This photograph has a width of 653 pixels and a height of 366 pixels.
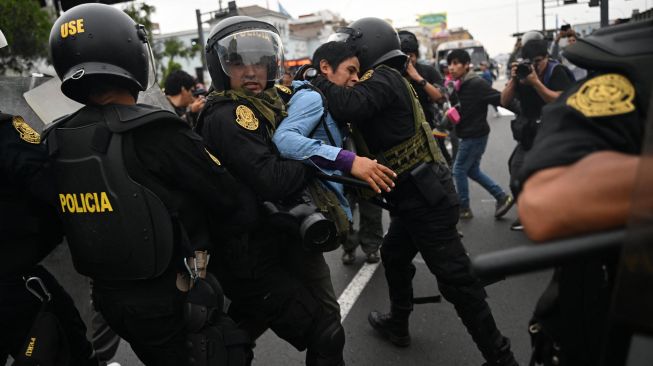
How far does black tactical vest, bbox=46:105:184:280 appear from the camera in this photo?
160 cm

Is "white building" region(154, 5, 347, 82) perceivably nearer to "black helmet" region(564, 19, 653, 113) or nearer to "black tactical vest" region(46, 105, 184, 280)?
"black tactical vest" region(46, 105, 184, 280)

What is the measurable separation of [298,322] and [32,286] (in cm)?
98

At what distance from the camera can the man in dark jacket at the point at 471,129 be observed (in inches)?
211

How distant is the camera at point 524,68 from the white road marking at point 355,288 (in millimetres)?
2041

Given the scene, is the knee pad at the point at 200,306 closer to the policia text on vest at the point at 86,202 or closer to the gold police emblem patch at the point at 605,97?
the policia text on vest at the point at 86,202

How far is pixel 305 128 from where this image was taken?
207cm

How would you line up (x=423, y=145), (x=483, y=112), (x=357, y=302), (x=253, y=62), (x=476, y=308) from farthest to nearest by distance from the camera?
(x=483, y=112) < (x=357, y=302) < (x=423, y=145) < (x=476, y=308) < (x=253, y=62)

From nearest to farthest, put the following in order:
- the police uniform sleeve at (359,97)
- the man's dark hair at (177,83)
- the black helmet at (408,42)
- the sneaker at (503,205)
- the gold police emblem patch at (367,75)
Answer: the police uniform sleeve at (359,97) → the gold police emblem patch at (367,75) → the black helmet at (408,42) → the man's dark hair at (177,83) → the sneaker at (503,205)

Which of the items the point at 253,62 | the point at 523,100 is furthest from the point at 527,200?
the point at 523,100

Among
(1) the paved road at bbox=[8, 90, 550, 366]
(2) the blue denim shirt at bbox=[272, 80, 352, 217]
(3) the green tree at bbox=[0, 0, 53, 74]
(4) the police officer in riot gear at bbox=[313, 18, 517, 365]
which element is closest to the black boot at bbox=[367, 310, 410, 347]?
(1) the paved road at bbox=[8, 90, 550, 366]

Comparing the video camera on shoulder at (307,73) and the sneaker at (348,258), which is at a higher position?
the video camera on shoulder at (307,73)

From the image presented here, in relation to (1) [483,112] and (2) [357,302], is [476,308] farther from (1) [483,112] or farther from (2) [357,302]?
(1) [483,112]

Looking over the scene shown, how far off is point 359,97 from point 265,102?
44 cm

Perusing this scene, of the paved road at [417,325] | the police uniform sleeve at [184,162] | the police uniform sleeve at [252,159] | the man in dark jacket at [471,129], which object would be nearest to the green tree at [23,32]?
the man in dark jacket at [471,129]
